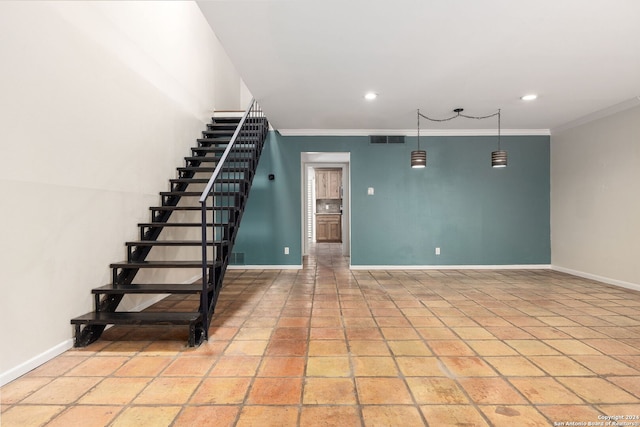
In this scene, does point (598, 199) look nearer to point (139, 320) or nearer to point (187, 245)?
point (187, 245)

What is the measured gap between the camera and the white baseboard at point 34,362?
6.79 feet

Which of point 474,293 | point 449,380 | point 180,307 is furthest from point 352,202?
point 449,380

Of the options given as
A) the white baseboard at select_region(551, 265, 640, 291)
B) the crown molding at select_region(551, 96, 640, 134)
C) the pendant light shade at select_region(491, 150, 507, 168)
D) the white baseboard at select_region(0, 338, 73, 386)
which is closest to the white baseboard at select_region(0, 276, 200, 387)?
the white baseboard at select_region(0, 338, 73, 386)

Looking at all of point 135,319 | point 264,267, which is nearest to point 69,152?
point 135,319

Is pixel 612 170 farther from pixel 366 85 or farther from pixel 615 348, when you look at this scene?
pixel 366 85

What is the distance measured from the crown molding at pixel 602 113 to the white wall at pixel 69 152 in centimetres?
614

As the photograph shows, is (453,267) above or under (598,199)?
under

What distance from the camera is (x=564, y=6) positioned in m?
2.32

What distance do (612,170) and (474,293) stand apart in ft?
9.23

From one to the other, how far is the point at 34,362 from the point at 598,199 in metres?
6.93

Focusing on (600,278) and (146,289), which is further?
(600,278)

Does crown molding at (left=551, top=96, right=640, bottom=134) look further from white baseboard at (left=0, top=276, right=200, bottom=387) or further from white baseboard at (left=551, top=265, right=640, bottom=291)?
white baseboard at (left=0, top=276, right=200, bottom=387)

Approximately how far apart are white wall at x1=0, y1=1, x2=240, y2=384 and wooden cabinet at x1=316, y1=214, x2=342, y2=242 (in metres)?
7.03

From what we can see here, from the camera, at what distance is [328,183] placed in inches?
436
